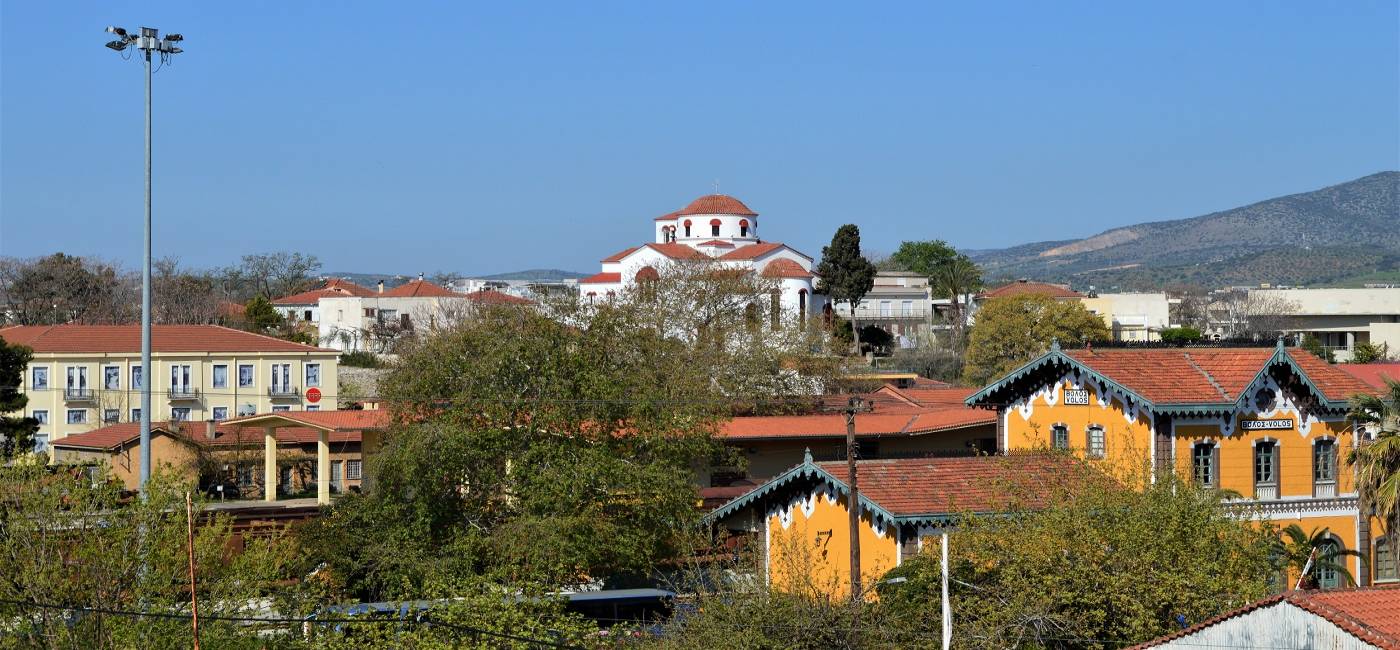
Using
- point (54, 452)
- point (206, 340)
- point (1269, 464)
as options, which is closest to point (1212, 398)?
point (1269, 464)

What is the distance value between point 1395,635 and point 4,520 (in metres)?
18.6

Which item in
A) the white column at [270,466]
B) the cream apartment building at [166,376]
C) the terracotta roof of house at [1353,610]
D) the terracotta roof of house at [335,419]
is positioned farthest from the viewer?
the cream apartment building at [166,376]

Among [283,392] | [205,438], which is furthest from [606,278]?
[205,438]

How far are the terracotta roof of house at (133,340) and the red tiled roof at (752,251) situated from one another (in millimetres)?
43251

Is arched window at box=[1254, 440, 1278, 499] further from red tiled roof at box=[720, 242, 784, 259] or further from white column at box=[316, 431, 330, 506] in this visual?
red tiled roof at box=[720, 242, 784, 259]

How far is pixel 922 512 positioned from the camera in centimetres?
3198

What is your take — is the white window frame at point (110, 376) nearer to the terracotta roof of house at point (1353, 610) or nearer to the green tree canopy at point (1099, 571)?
the green tree canopy at point (1099, 571)

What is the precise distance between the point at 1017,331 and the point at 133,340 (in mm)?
44484

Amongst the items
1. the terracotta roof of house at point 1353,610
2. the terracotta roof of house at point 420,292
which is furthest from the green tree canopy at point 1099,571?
the terracotta roof of house at point 420,292

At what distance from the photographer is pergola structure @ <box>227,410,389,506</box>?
56.9 metres

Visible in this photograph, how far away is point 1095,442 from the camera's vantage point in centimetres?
3575

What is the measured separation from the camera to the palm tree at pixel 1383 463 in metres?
29.3

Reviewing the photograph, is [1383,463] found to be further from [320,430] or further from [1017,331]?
[1017,331]

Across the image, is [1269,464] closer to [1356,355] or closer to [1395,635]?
[1395,635]
